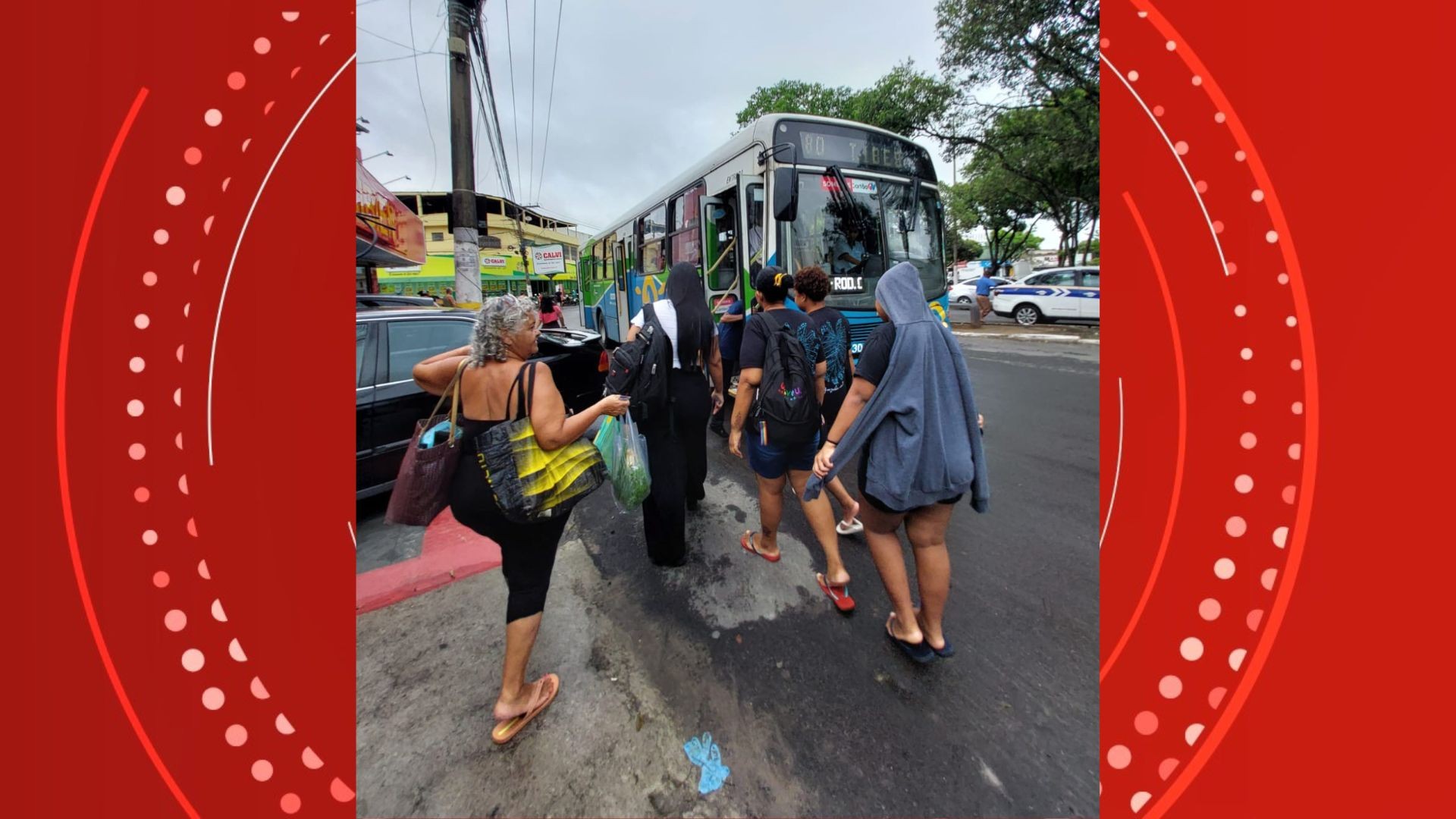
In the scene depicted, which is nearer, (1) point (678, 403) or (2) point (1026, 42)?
(1) point (678, 403)

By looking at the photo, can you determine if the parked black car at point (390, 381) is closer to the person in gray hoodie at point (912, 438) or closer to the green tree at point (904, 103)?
the person in gray hoodie at point (912, 438)

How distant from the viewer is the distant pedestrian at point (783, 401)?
102 inches

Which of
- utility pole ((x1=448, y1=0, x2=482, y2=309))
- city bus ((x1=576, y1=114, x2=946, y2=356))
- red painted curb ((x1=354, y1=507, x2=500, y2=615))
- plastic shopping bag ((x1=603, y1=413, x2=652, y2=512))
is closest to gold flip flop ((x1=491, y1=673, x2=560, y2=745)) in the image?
plastic shopping bag ((x1=603, y1=413, x2=652, y2=512))

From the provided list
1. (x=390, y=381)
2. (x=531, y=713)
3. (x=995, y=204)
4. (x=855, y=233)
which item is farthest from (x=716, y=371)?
(x=995, y=204)

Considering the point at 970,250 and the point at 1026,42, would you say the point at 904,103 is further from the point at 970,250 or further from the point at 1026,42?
the point at 970,250

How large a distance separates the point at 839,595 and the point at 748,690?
0.78 metres

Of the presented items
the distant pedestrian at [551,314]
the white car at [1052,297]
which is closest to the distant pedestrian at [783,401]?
the distant pedestrian at [551,314]

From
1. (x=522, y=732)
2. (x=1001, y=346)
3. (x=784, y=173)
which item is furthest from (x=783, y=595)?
(x=1001, y=346)

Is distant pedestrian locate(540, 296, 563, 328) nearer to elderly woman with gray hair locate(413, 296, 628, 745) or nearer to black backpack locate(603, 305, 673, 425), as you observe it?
black backpack locate(603, 305, 673, 425)

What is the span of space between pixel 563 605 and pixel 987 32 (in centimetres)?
1424

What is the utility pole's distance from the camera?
6945mm

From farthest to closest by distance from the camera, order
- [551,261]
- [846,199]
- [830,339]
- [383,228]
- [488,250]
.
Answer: [488,250], [551,261], [383,228], [846,199], [830,339]

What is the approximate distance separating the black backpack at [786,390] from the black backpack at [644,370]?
551 mm

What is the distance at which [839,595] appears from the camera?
8.63 ft
